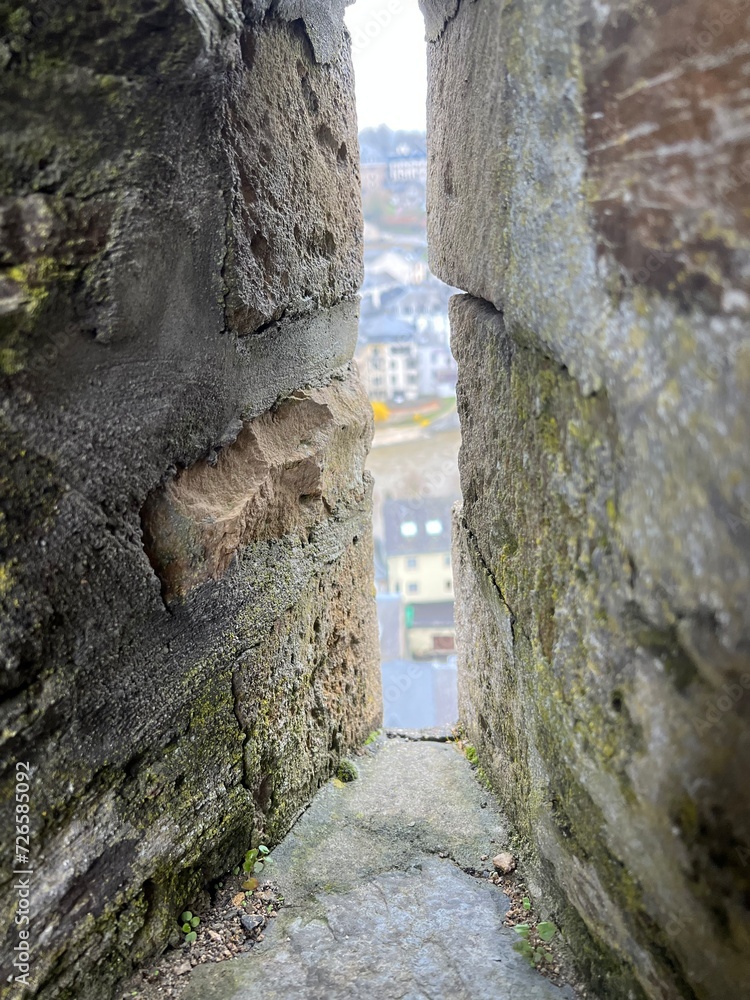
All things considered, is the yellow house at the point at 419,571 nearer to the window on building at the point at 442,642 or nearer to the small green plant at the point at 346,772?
the window on building at the point at 442,642

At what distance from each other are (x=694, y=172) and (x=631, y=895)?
0.72 meters

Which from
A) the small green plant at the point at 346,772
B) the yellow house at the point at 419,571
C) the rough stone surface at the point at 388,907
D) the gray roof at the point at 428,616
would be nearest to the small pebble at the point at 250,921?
the rough stone surface at the point at 388,907

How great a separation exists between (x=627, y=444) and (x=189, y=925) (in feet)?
3.04

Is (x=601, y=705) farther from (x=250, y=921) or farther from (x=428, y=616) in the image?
(x=428, y=616)

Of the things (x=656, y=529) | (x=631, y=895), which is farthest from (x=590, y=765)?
(x=656, y=529)

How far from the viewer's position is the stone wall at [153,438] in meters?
0.76

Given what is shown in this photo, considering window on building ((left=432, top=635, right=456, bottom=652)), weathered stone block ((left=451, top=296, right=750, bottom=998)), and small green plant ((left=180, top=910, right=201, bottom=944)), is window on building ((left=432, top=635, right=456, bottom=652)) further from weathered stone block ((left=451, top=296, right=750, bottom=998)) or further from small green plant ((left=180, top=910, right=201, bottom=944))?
small green plant ((left=180, top=910, right=201, bottom=944))

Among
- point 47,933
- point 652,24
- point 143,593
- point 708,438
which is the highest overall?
point 652,24

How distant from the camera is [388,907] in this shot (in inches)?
43.6

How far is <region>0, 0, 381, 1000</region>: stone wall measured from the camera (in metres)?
0.76

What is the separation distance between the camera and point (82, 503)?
2.71 ft

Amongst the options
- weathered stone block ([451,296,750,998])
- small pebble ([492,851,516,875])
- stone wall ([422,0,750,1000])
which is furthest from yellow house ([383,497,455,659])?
stone wall ([422,0,750,1000])

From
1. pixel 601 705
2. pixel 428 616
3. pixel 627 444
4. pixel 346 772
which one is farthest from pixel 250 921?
pixel 428 616

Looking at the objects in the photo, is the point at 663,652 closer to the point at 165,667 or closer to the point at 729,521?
the point at 729,521
